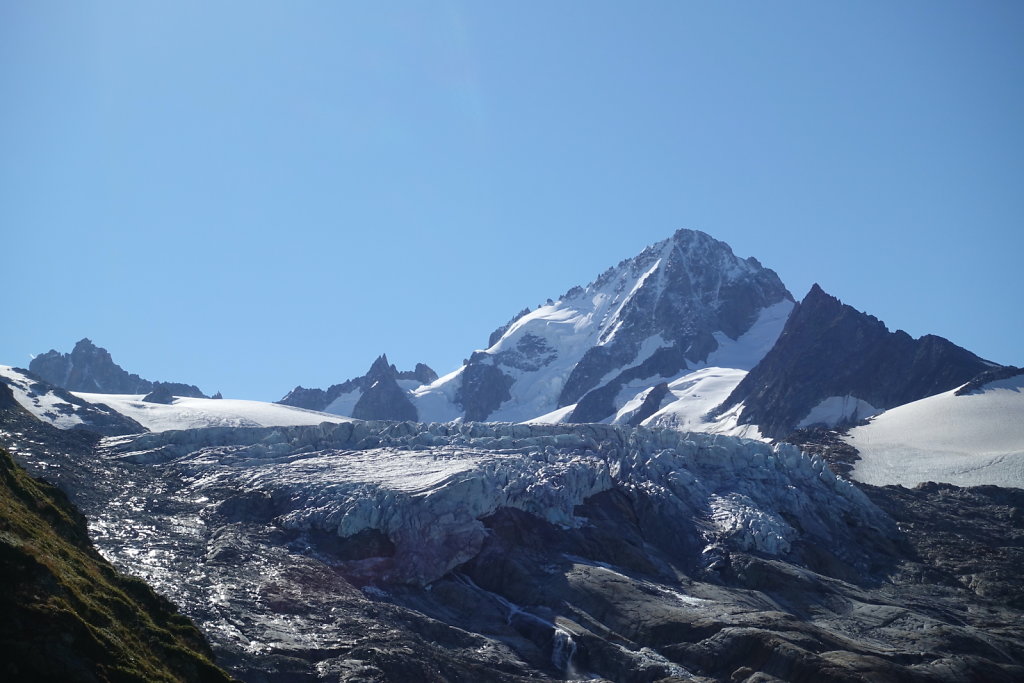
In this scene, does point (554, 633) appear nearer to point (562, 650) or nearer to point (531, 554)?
point (562, 650)

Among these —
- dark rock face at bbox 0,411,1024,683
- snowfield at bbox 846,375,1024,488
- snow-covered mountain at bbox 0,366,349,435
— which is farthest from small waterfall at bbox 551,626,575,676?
snowfield at bbox 846,375,1024,488

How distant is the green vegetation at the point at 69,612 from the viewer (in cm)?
3494

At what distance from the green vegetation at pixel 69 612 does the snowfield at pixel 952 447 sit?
134561mm

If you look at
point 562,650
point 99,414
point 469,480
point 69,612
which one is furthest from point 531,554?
point 99,414

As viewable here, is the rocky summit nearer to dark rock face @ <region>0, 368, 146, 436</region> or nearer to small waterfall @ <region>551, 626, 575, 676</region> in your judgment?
small waterfall @ <region>551, 626, 575, 676</region>

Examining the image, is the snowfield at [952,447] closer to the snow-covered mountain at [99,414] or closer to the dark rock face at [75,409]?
the snow-covered mountain at [99,414]

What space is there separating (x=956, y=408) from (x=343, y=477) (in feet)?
444

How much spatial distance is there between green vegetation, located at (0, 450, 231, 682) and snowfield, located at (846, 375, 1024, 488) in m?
135

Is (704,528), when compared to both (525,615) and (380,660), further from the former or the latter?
(380,660)

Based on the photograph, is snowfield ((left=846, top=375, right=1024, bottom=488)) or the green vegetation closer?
the green vegetation

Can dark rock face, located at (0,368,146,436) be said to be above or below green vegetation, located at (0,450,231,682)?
above

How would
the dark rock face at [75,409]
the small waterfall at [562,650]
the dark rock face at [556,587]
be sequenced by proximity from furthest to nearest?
the dark rock face at [75,409] → the small waterfall at [562,650] → the dark rock face at [556,587]

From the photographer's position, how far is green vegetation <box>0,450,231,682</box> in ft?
115

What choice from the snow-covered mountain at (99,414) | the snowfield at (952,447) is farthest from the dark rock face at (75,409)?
the snowfield at (952,447)
